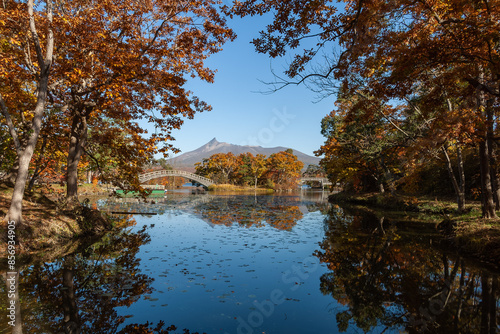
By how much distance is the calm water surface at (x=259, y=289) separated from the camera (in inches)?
178

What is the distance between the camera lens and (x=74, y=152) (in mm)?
11656

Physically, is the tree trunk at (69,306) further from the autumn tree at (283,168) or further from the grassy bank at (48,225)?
the autumn tree at (283,168)

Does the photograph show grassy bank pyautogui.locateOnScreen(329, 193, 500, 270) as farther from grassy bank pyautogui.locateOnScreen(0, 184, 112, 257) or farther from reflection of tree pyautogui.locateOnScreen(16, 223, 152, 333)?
grassy bank pyautogui.locateOnScreen(0, 184, 112, 257)

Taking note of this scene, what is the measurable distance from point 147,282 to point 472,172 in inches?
925

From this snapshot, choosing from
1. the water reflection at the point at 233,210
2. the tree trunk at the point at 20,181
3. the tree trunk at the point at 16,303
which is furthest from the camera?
the water reflection at the point at 233,210

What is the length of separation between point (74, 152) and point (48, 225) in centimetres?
363

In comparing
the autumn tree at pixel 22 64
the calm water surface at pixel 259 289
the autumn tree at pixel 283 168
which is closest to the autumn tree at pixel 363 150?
the calm water surface at pixel 259 289

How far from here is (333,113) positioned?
28484mm

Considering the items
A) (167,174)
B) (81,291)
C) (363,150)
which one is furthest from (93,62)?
(167,174)

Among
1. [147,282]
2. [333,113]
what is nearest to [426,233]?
[147,282]

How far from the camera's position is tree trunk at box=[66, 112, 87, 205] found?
11375 mm

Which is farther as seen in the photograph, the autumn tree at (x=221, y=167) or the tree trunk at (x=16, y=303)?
the autumn tree at (x=221, y=167)

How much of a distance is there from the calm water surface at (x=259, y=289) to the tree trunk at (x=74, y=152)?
9.44 feet

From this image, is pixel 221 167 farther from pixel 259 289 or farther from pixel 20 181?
pixel 259 289
